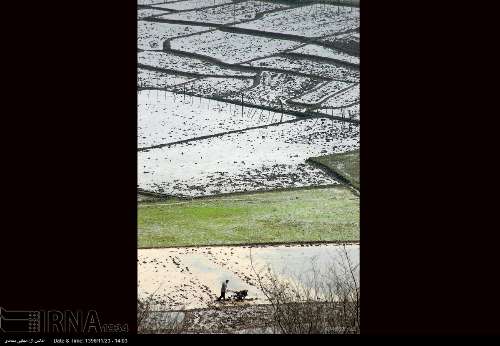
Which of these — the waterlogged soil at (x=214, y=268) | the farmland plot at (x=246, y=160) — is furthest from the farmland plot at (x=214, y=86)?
the waterlogged soil at (x=214, y=268)

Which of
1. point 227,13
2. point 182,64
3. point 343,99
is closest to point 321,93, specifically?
point 343,99

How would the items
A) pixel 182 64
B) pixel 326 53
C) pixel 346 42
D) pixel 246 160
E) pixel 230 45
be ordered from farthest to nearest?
pixel 230 45 < pixel 346 42 < pixel 326 53 < pixel 182 64 < pixel 246 160

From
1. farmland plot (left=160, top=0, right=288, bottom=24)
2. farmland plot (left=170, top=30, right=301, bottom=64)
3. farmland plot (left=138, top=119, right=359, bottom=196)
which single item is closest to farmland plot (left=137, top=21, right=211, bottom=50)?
farmland plot (left=170, top=30, right=301, bottom=64)

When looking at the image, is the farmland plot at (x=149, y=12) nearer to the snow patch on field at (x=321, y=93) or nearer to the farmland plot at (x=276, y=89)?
the farmland plot at (x=276, y=89)

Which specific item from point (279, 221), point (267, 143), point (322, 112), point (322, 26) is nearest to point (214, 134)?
point (267, 143)

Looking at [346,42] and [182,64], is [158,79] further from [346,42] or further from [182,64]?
[346,42]
